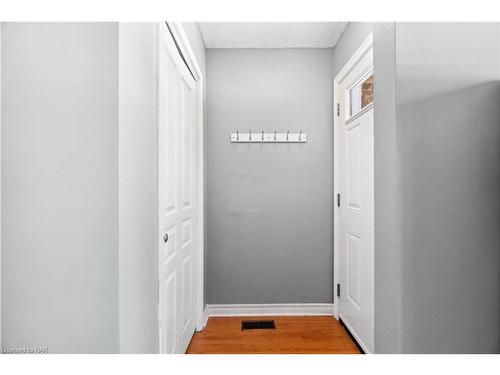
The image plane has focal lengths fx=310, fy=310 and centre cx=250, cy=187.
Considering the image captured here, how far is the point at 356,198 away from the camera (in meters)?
2.30

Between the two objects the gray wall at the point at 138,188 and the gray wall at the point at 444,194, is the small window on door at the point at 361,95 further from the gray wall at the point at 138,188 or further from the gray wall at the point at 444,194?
the gray wall at the point at 138,188

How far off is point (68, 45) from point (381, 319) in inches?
55.2

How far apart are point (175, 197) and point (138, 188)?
2.26 ft

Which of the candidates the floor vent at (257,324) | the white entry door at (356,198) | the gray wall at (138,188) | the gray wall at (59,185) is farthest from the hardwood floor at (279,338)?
the gray wall at (59,185)

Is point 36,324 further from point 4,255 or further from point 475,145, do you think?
point 475,145

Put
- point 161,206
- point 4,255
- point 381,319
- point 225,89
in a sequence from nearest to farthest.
A: point 4,255 < point 381,319 < point 161,206 < point 225,89

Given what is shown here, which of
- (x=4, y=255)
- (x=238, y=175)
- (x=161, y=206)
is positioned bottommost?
(x=4, y=255)

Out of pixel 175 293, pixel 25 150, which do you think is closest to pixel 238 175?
pixel 175 293

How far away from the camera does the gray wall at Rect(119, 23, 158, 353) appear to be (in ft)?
3.07

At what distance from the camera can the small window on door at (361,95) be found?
2.15 m

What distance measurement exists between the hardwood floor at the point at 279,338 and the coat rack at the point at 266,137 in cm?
153

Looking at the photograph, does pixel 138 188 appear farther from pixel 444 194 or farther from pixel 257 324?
pixel 257 324

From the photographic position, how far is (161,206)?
1391 millimetres

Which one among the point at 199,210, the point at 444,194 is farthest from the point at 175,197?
the point at 444,194
